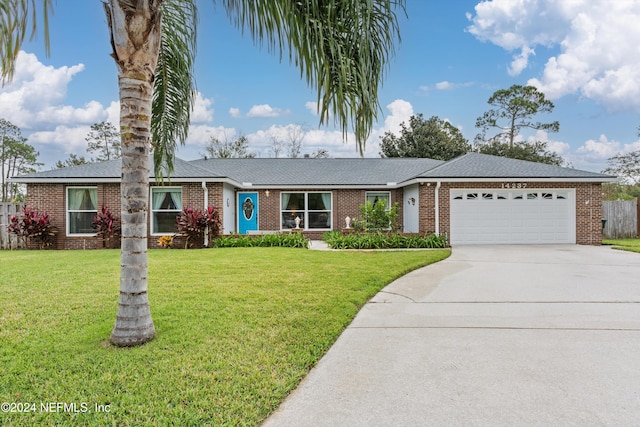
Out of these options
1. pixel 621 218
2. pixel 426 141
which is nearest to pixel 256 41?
pixel 621 218

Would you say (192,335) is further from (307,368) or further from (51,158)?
(51,158)

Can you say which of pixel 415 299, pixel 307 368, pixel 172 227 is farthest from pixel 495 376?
pixel 172 227

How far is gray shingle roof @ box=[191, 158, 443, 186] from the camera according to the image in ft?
55.6

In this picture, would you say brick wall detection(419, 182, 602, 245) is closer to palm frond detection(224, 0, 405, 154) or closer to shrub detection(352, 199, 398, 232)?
shrub detection(352, 199, 398, 232)

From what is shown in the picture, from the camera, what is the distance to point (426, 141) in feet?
103

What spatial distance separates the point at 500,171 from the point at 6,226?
1864cm

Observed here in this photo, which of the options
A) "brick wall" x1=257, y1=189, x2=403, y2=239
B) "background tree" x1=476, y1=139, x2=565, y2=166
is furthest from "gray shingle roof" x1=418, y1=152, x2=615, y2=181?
"background tree" x1=476, y1=139, x2=565, y2=166

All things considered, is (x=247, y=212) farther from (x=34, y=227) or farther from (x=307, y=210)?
(x=34, y=227)

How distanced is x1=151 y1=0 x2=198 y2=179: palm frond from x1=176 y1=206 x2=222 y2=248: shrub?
6216 mm

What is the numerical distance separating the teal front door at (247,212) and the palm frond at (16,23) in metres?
13.3

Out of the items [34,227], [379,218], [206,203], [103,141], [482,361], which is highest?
[103,141]

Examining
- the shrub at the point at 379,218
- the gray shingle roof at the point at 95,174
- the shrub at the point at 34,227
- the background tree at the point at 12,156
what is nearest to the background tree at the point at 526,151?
the shrub at the point at 379,218

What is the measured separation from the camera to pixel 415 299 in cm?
590

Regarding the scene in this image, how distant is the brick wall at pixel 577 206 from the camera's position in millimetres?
13930
